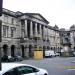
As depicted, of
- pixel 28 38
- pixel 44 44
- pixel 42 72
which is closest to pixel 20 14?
pixel 28 38

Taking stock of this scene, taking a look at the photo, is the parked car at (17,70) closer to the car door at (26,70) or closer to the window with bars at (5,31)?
the car door at (26,70)

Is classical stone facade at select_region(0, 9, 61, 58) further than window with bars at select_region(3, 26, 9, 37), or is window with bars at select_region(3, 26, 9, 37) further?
classical stone facade at select_region(0, 9, 61, 58)

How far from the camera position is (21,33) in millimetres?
73000

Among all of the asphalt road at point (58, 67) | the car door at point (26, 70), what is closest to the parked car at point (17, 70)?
the car door at point (26, 70)

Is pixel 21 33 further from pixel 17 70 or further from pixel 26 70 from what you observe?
pixel 17 70

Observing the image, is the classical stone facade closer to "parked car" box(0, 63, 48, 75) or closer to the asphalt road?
the asphalt road

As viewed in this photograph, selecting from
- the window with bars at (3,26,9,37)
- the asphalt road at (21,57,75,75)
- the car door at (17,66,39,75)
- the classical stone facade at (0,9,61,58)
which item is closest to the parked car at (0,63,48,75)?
the car door at (17,66,39,75)

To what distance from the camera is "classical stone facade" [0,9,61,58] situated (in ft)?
212

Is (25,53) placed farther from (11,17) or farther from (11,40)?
(11,17)

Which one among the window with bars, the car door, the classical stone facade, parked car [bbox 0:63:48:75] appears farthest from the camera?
the classical stone facade

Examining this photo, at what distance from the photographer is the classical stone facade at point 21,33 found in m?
64.5

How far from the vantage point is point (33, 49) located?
239 ft

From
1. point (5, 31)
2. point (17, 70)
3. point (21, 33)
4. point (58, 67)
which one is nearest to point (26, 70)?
point (17, 70)

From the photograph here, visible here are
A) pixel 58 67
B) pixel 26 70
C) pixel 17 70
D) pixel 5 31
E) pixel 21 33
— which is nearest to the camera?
pixel 17 70
